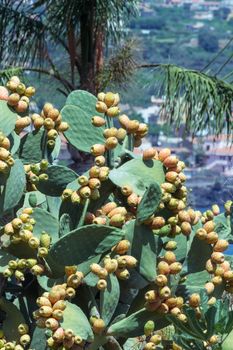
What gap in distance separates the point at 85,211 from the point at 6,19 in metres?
9.26

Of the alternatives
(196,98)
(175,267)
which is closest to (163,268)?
(175,267)

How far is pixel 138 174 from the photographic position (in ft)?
7.72

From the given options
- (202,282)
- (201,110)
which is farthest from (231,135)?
(202,282)

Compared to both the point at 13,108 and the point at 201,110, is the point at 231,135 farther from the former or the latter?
the point at 13,108

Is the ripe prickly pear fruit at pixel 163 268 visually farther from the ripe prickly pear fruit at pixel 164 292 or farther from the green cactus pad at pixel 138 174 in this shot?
the green cactus pad at pixel 138 174

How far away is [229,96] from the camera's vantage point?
32.5ft

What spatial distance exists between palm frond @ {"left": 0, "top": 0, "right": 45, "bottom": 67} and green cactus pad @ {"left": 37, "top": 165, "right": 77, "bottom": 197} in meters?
9.05

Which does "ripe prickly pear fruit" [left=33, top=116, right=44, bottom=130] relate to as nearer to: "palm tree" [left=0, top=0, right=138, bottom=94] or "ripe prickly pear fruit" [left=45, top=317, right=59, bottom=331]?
"ripe prickly pear fruit" [left=45, top=317, right=59, bottom=331]

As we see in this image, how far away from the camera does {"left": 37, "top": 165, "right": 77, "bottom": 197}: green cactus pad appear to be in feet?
7.72

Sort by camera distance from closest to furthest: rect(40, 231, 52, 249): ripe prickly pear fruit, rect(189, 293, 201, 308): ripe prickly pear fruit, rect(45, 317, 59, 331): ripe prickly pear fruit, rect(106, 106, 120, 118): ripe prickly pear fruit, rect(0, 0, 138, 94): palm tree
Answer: rect(45, 317, 59, 331): ripe prickly pear fruit < rect(40, 231, 52, 249): ripe prickly pear fruit < rect(189, 293, 201, 308): ripe prickly pear fruit < rect(106, 106, 120, 118): ripe prickly pear fruit < rect(0, 0, 138, 94): palm tree

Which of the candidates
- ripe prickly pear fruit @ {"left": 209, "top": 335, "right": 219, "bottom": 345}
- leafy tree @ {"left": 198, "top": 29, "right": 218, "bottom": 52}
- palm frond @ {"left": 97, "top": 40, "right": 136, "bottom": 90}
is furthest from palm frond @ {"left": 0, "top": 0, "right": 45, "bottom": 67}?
leafy tree @ {"left": 198, "top": 29, "right": 218, "bottom": 52}

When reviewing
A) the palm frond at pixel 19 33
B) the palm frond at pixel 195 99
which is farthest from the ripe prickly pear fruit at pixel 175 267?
the palm frond at pixel 19 33

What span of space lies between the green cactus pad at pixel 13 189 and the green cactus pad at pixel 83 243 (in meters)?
0.17

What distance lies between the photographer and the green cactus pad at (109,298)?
220 cm
